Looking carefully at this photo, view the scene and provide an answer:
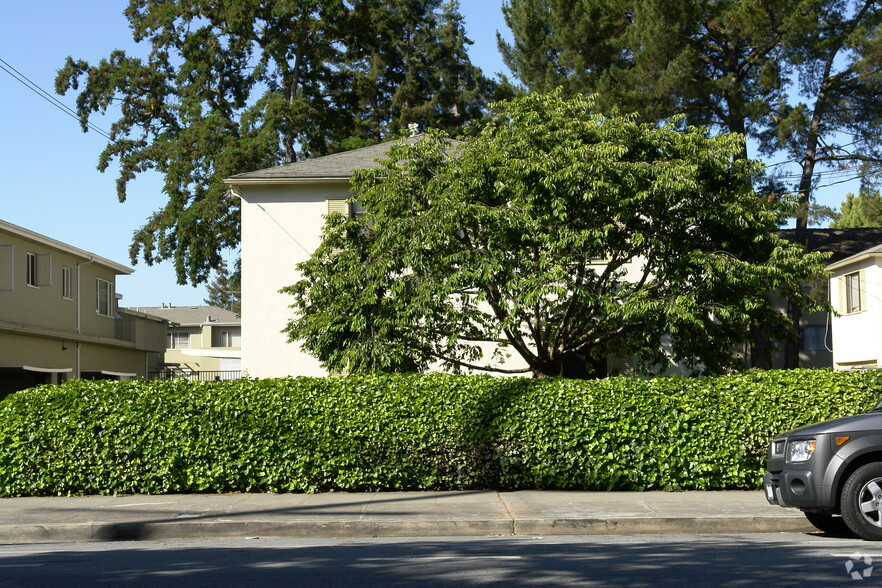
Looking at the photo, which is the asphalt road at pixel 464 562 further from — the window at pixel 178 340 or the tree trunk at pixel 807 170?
the window at pixel 178 340

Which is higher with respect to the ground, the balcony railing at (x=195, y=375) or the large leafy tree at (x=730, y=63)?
the large leafy tree at (x=730, y=63)

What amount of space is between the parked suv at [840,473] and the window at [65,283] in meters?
26.5

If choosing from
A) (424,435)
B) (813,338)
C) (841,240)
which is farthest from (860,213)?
(424,435)

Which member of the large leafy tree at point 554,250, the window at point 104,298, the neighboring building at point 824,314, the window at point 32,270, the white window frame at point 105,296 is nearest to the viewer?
the large leafy tree at point 554,250

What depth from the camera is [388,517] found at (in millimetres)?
11156

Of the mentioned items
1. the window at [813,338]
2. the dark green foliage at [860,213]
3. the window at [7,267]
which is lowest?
the window at [813,338]

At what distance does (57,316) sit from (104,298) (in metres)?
4.24

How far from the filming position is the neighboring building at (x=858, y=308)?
28658mm

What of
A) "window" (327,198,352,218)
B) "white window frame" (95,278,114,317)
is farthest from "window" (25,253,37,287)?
"window" (327,198,352,218)

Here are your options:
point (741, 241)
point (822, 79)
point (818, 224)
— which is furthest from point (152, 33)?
point (818, 224)

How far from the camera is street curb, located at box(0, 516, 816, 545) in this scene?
35.0 feet

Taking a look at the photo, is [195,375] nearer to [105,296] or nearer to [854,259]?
[105,296]

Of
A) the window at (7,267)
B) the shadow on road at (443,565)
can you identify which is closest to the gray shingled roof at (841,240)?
the window at (7,267)

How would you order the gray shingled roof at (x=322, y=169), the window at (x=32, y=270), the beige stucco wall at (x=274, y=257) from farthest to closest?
the window at (x=32, y=270)
the gray shingled roof at (x=322, y=169)
the beige stucco wall at (x=274, y=257)
